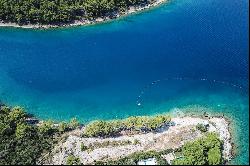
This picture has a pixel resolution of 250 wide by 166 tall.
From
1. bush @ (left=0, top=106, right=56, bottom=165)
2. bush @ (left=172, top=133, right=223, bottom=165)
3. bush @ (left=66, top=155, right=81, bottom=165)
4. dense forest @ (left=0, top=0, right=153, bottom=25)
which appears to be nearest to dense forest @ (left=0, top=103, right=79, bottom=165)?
bush @ (left=0, top=106, right=56, bottom=165)

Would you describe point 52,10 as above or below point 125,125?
above

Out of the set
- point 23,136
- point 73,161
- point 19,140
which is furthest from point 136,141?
point 19,140

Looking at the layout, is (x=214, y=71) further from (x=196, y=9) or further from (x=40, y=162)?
(x=40, y=162)

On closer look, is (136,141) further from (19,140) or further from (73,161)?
(19,140)

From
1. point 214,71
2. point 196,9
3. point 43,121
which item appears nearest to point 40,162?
point 43,121

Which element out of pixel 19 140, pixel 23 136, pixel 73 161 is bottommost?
pixel 73 161

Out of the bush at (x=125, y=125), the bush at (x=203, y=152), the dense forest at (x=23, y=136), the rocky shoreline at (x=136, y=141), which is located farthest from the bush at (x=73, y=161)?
the bush at (x=203, y=152)

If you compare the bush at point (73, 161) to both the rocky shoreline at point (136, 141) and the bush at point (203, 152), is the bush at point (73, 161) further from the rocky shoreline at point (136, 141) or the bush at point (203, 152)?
the bush at point (203, 152)

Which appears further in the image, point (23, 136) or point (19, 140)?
point (23, 136)
